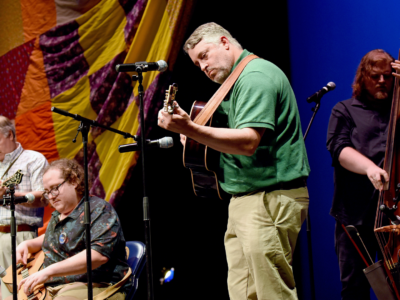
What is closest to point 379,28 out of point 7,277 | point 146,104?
point 146,104

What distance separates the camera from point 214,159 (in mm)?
2074

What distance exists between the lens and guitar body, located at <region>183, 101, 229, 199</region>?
208cm

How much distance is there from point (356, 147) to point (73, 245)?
177 cm

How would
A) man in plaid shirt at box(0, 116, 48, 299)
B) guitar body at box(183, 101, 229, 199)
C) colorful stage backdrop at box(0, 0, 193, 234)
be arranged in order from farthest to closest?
Result: colorful stage backdrop at box(0, 0, 193, 234) < man in plaid shirt at box(0, 116, 48, 299) < guitar body at box(183, 101, 229, 199)

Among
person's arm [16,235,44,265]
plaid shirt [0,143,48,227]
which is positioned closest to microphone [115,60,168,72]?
person's arm [16,235,44,265]

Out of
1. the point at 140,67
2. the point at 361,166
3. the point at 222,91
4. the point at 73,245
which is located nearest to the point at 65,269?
the point at 73,245

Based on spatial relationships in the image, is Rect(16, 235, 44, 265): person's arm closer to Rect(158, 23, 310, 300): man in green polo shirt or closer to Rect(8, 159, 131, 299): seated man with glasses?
Rect(8, 159, 131, 299): seated man with glasses

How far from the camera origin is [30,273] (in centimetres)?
266

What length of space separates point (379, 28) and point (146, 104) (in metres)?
1.91

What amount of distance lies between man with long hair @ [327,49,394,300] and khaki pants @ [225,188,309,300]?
0.67m

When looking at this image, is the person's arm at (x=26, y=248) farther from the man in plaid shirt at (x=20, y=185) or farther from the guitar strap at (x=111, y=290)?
the guitar strap at (x=111, y=290)

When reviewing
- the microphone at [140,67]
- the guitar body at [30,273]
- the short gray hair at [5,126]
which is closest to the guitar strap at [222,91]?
the microphone at [140,67]

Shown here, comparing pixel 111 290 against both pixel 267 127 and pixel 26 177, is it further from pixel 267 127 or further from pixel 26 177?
pixel 26 177

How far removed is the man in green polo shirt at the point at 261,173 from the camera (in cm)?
171
